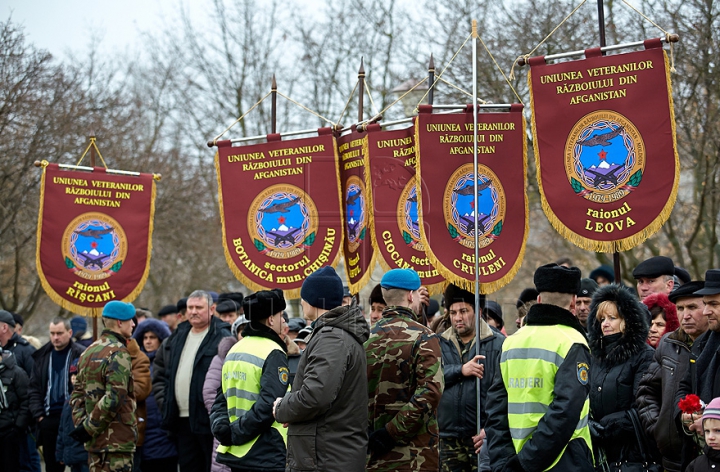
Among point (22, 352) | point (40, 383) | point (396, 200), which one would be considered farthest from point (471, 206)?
point (22, 352)

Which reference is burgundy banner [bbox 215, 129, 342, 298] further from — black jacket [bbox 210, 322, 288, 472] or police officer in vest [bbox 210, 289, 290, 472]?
black jacket [bbox 210, 322, 288, 472]

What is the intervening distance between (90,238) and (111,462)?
292 centimetres

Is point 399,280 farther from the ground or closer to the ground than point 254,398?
farther from the ground

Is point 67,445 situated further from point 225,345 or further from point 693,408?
point 693,408

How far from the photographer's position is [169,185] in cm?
2259

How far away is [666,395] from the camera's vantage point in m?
5.79

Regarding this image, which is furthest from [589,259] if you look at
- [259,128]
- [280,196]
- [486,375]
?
[486,375]

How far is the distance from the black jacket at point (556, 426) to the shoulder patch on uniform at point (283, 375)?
1.64 metres

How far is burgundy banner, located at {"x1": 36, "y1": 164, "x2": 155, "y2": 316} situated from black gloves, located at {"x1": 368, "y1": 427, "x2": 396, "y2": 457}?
524 centimetres

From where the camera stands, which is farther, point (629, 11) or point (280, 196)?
point (629, 11)

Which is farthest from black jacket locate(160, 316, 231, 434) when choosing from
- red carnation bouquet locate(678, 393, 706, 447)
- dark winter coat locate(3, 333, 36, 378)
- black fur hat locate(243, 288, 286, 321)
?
red carnation bouquet locate(678, 393, 706, 447)

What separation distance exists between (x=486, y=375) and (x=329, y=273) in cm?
180

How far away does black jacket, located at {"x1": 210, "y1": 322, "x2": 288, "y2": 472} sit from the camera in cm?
641

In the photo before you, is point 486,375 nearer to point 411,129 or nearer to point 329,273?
point 329,273
